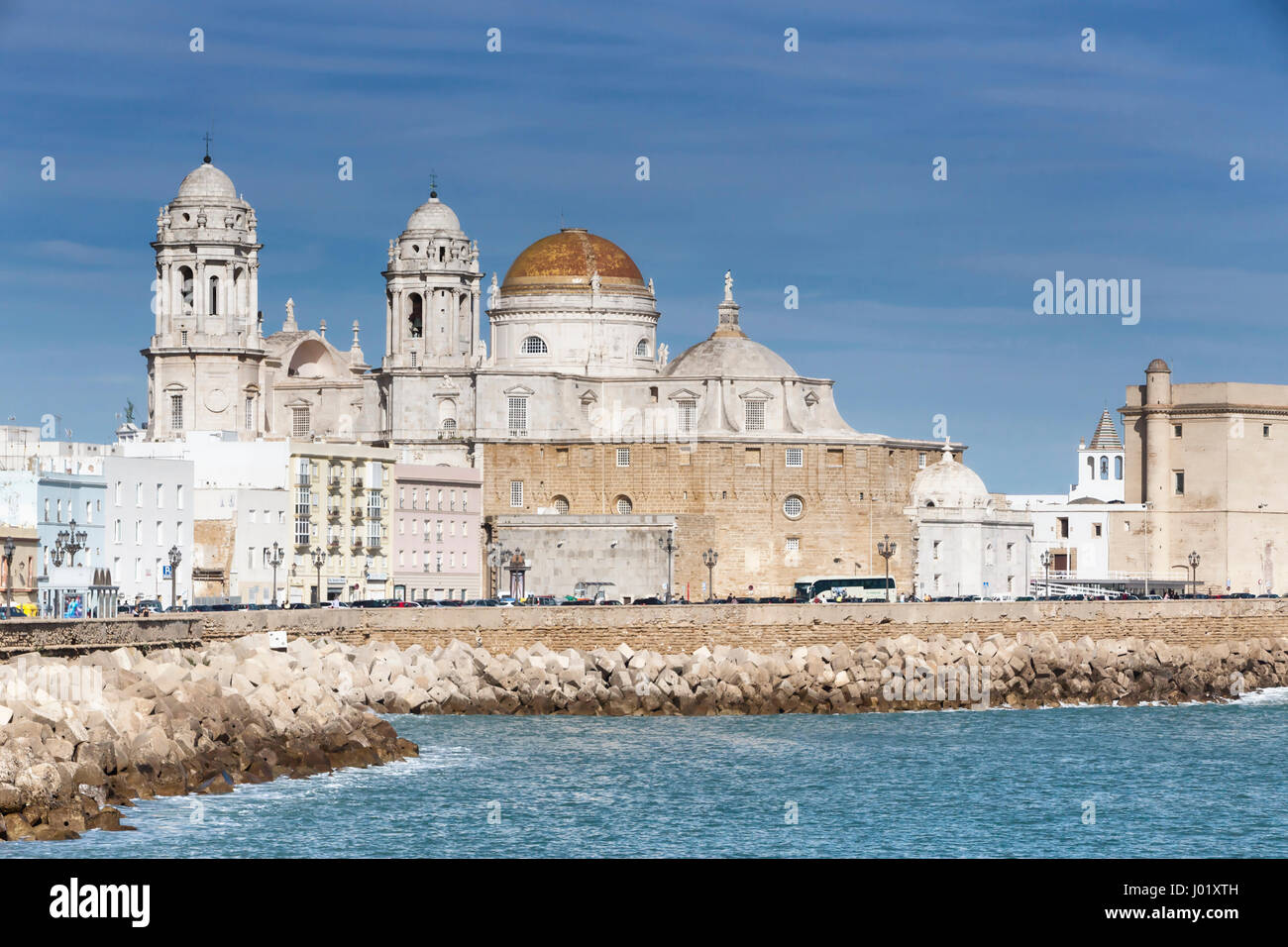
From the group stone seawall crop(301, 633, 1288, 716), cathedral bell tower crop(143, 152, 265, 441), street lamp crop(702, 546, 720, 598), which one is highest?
cathedral bell tower crop(143, 152, 265, 441)

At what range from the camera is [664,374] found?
82.2 m

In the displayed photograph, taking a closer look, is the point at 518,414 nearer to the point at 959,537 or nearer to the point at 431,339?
the point at 431,339

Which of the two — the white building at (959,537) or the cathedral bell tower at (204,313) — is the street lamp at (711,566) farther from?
the cathedral bell tower at (204,313)

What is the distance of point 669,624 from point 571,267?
36.0m

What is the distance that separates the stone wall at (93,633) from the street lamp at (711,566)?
92.9ft

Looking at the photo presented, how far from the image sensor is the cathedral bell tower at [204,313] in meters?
73.9

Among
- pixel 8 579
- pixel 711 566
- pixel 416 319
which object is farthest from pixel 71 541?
pixel 416 319

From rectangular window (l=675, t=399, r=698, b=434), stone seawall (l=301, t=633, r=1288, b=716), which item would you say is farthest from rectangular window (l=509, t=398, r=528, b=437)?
stone seawall (l=301, t=633, r=1288, b=716)

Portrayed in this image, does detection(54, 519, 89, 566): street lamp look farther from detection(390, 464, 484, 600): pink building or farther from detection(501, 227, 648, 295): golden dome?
detection(501, 227, 648, 295): golden dome

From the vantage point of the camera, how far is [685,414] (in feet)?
265

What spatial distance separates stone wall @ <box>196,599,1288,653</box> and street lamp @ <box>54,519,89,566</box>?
8.34m

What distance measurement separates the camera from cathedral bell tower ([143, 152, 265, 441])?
7394 centimetres
